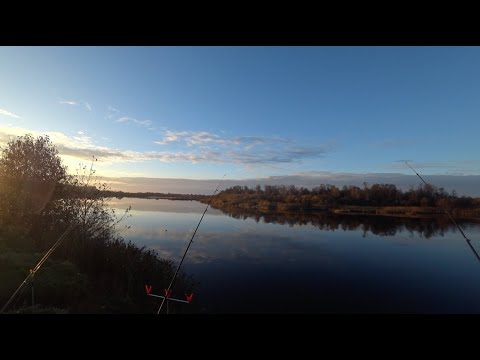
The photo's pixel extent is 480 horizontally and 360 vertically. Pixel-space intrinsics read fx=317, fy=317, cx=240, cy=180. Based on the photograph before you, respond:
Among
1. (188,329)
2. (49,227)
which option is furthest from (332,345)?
(49,227)

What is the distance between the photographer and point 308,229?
32969 millimetres

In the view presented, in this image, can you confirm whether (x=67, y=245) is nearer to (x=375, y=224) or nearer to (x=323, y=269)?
(x=323, y=269)

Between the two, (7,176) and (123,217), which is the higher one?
(7,176)

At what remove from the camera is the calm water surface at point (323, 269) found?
11.7 meters

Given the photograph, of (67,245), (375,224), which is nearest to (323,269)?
(67,245)

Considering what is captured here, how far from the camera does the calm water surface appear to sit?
11.7 m

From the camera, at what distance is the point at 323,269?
1672 cm

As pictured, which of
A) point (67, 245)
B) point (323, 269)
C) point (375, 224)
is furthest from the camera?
point (375, 224)

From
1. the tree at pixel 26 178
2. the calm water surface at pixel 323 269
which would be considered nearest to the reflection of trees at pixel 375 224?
the calm water surface at pixel 323 269

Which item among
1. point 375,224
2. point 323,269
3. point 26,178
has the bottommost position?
point 323,269

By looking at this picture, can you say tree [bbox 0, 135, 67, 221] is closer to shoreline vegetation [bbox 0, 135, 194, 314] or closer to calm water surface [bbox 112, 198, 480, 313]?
shoreline vegetation [bbox 0, 135, 194, 314]

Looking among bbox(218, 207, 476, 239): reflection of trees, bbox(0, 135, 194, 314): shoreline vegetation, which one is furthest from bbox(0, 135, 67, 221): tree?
bbox(218, 207, 476, 239): reflection of trees
